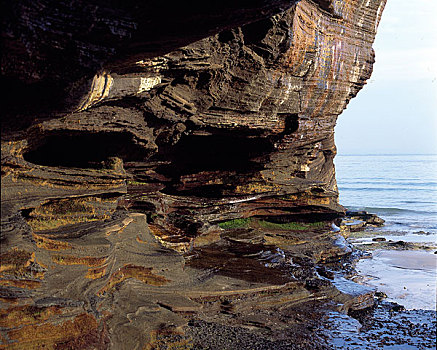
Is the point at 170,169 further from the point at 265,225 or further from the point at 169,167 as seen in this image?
the point at 265,225

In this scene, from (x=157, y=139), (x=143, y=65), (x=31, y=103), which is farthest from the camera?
(x=157, y=139)

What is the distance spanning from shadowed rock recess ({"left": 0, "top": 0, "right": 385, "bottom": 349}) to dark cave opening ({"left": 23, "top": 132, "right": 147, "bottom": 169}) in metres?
0.04

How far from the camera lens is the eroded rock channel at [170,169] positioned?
4.28 meters

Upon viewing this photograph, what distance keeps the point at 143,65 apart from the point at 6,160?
7.02ft

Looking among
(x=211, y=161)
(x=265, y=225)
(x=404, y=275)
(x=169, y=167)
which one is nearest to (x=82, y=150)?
(x=169, y=167)

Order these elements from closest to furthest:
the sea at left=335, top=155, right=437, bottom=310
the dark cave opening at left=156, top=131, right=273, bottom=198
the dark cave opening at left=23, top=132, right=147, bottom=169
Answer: the dark cave opening at left=23, top=132, right=147, bottom=169, the dark cave opening at left=156, top=131, right=273, bottom=198, the sea at left=335, top=155, right=437, bottom=310

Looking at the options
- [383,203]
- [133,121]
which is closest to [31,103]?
[133,121]

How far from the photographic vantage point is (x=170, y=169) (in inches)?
488

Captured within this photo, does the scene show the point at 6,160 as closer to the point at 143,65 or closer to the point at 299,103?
the point at 143,65

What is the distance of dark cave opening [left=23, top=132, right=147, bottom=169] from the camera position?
7.36 metres

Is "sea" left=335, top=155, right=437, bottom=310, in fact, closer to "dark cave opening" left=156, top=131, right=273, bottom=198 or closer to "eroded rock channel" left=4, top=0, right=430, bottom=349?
→ "eroded rock channel" left=4, top=0, right=430, bottom=349

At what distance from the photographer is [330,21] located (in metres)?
12.0

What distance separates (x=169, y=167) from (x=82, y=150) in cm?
447

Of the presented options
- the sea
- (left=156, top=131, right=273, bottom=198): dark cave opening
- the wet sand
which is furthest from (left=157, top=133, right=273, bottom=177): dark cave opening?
the sea
